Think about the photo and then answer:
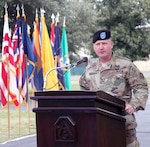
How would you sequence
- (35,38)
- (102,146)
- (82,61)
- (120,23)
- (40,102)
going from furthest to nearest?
(120,23), (35,38), (82,61), (40,102), (102,146)

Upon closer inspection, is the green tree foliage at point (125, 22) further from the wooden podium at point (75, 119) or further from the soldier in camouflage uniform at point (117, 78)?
the wooden podium at point (75, 119)

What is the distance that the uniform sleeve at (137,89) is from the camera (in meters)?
3.11

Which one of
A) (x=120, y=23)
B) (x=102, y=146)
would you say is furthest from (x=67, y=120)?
(x=120, y=23)

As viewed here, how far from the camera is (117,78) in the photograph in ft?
10.6

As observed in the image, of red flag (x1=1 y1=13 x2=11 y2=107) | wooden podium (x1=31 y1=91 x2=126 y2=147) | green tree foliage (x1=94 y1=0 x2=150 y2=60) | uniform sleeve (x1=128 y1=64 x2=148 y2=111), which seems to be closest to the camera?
wooden podium (x1=31 y1=91 x2=126 y2=147)

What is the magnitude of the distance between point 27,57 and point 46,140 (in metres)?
8.11

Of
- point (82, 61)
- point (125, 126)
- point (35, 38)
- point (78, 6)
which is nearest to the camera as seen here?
point (125, 126)

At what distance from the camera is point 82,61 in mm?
3451

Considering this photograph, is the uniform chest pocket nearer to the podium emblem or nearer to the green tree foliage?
the podium emblem

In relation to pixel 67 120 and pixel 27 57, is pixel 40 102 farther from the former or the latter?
pixel 27 57

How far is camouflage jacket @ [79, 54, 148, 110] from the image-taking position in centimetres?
320

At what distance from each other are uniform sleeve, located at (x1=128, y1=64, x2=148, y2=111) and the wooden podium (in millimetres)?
305

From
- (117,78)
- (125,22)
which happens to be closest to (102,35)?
(117,78)

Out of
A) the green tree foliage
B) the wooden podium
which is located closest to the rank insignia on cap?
the wooden podium
